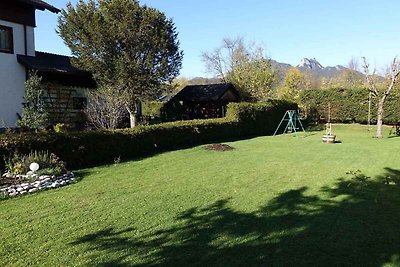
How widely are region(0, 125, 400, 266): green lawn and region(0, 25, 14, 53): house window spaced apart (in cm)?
963

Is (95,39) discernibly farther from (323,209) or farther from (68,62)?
(323,209)

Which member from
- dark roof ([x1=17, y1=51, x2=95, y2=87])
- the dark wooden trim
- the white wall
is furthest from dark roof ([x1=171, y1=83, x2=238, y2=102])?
the white wall

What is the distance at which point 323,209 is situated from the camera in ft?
19.0

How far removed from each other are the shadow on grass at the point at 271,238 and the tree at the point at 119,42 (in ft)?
42.1

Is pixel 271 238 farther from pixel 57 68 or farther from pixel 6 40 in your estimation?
pixel 6 40

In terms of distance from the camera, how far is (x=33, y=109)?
14.5m

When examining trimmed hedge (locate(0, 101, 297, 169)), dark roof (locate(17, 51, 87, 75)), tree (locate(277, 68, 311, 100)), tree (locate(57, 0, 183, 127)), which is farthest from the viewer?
tree (locate(277, 68, 311, 100))

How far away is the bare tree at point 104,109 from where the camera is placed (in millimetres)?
16422

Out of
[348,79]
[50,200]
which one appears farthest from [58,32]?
[348,79]

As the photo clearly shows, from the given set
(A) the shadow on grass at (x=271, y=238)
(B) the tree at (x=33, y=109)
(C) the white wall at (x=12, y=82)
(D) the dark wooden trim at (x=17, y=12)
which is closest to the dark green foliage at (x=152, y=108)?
(D) the dark wooden trim at (x=17, y=12)

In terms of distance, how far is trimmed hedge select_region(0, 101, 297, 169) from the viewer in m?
9.07

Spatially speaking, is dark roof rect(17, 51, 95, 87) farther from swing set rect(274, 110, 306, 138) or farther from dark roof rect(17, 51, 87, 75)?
swing set rect(274, 110, 306, 138)

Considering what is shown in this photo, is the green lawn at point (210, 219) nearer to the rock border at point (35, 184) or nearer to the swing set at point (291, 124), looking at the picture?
the rock border at point (35, 184)

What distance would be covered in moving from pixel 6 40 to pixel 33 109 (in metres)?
3.80
